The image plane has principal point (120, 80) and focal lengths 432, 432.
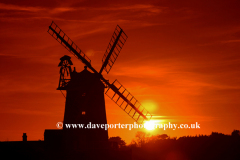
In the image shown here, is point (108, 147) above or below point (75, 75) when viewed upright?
below

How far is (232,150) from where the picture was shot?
49.8 meters

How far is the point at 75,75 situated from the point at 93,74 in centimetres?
185

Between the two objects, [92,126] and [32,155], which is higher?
[92,126]

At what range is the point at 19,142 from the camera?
157 ft

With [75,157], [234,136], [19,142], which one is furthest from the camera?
[234,136]

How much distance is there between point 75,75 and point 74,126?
522 cm

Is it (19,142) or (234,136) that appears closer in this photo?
(19,142)

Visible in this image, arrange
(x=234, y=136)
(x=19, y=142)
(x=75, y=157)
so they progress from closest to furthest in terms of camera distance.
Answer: (x=75, y=157), (x=19, y=142), (x=234, y=136)

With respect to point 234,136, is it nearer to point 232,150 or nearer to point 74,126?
point 232,150

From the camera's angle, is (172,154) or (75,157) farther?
(172,154)

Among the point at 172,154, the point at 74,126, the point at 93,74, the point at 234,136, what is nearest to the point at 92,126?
the point at 74,126

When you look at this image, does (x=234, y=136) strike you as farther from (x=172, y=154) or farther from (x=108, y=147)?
(x=108, y=147)

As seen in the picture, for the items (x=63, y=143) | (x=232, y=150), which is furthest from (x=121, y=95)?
(x=232, y=150)

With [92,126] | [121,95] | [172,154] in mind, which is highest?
[121,95]
